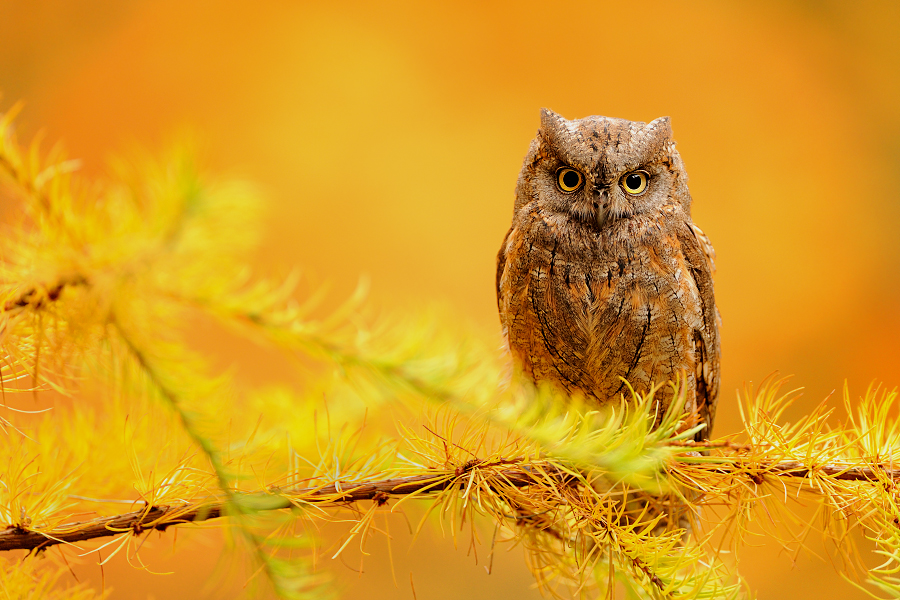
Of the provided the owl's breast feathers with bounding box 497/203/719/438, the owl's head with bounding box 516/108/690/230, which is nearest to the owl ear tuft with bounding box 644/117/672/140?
the owl's head with bounding box 516/108/690/230

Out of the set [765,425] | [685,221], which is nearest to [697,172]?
[685,221]

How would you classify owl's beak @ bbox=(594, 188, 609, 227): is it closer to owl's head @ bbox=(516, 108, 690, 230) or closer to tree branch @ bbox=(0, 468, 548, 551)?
owl's head @ bbox=(516, 108, 690, 230)

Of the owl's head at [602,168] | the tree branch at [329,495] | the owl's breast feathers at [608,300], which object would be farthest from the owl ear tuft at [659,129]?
the tree branch at [329,495]

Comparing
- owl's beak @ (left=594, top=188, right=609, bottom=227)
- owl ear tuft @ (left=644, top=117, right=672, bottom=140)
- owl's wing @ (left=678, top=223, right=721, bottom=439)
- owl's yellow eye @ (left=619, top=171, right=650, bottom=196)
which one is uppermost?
owl ear tuft @ (left=644, top=117, right=672, bottom=140)

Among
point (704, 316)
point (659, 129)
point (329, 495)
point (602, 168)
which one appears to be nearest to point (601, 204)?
point (602, 168)

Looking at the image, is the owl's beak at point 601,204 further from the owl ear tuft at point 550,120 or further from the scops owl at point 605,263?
the owl ear tuft at point 550,120

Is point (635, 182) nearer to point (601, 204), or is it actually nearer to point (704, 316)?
point (601, 204)

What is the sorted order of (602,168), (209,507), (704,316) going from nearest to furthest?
(209,507)
(602,168)
(704,316)

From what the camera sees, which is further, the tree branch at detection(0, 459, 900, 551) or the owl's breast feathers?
the owl's breast feathers
